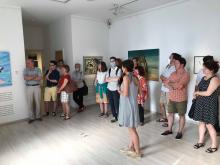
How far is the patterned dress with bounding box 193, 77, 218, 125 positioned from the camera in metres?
2.90

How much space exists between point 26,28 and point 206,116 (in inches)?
272

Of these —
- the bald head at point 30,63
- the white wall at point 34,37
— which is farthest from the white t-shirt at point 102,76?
the white wall at point 34,37

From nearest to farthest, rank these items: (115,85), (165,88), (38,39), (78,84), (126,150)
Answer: (126,150) < (165,88) < (115,85) < (78,84) < (38,39)

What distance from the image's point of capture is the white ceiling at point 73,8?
4.56 meters

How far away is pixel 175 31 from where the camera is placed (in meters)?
4.69

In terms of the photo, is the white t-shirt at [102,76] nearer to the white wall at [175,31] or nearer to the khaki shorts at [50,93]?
the khaki shorts at [50,93]

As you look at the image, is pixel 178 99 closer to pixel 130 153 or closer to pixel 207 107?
pixel 207 107

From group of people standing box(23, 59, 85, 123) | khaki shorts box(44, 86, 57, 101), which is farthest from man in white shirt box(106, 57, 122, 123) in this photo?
khaki shorts box(44, 86, 57, 101)

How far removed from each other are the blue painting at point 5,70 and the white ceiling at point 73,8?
1233 millimetres

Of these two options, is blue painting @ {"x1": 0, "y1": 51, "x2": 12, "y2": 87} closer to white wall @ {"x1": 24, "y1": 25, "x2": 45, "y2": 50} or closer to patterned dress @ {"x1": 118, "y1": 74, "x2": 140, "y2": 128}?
white wall @ {"x1": 24, "y1": 25, "x2": 45, "y2": 50}

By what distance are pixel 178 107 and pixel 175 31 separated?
2168 millimetres

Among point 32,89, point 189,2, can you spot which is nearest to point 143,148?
point 32,89

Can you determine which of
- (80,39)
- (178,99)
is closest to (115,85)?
(178,99)

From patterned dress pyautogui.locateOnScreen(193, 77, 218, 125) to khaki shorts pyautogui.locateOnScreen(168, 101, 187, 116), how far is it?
38 cm
